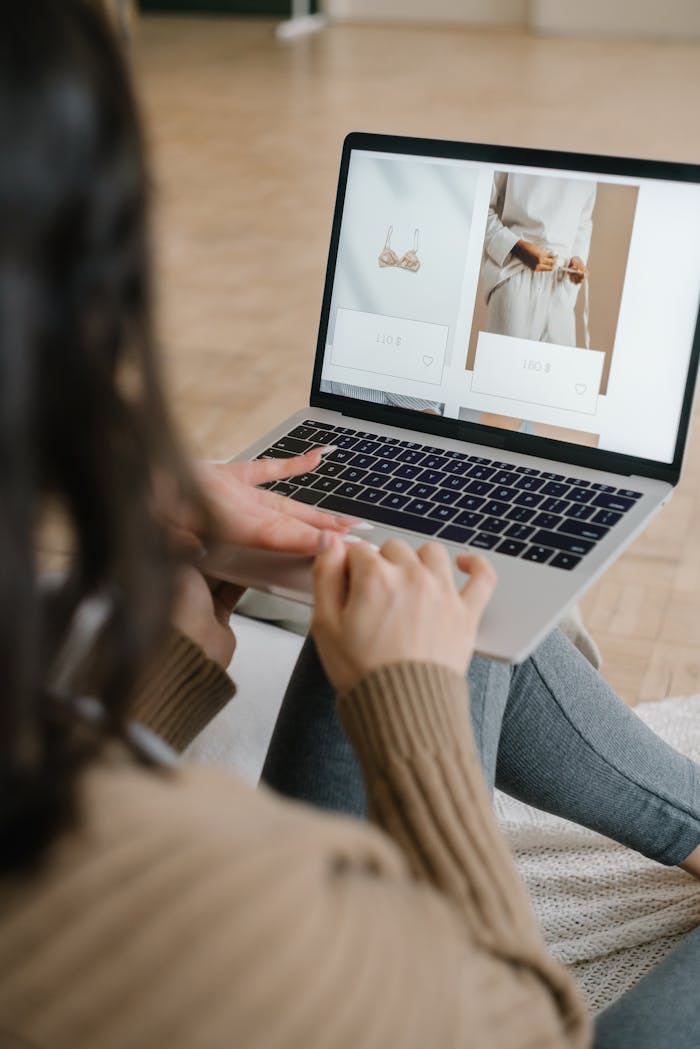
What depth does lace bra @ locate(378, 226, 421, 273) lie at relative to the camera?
1.04 metres

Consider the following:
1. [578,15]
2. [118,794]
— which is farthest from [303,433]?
[578,15]

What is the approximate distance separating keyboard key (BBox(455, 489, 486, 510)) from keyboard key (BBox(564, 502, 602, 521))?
0.07 metres

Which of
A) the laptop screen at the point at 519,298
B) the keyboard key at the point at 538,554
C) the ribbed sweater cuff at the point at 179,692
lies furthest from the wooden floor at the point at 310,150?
the keyboard key at the point at 538,554

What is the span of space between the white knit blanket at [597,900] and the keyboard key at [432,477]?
0.51 metres

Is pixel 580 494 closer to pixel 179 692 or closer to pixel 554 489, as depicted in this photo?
pixel 554 489

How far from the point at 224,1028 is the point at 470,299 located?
73cm

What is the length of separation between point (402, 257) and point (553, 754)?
0.44m

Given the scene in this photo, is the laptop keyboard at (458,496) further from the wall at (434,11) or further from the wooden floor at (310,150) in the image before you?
the wall at (434,11)

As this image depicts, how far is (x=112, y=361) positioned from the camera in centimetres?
40

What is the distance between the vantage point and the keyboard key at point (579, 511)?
923 millimetres

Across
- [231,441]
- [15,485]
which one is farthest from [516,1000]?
[231,441]

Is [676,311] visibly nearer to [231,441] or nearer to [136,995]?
[136,995]

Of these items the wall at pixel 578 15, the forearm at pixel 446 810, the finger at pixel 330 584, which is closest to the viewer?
the forearm at pixel 446 810

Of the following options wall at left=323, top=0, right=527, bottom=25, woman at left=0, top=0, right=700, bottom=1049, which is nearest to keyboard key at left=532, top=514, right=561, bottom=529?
woman at left=0, top=0, right=700, bottom=1049
